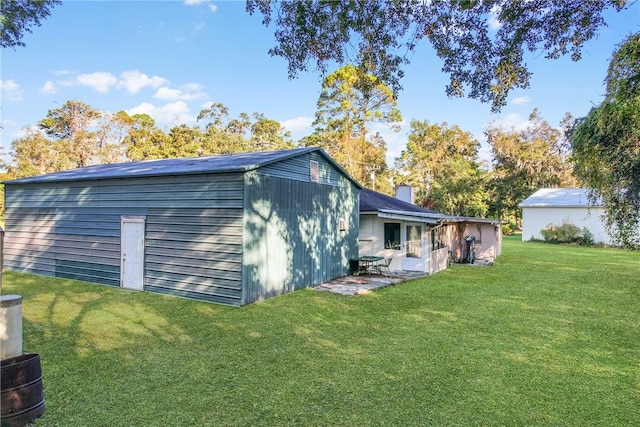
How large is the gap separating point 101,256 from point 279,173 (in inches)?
229

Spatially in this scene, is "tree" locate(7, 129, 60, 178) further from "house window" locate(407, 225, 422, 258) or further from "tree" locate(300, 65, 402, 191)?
"house window" locate(407, 225, 422, 258)

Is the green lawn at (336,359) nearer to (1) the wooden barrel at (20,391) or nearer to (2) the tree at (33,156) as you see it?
(1) the wooden barrel at (20,391)

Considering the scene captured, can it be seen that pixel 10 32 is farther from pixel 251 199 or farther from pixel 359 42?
pixel 359 42

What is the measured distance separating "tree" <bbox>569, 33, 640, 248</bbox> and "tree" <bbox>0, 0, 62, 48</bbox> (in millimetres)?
12173

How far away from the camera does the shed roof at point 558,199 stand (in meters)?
28.3

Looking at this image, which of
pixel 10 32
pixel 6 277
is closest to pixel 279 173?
pixel 10 32

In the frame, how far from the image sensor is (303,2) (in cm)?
625

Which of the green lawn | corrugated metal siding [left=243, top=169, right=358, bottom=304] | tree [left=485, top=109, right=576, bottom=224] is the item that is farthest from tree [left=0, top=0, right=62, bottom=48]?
tree [left=485, top=109, right=576, bottom=224]

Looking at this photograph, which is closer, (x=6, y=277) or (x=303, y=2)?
(x=303, y=2)

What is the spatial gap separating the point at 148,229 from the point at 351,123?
1080 inches

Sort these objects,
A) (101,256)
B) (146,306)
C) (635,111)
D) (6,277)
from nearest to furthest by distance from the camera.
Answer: (635,111)
(146,306)
(101,256)
(6,277)

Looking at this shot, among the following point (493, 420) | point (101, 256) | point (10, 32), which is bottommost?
point (493, 420)

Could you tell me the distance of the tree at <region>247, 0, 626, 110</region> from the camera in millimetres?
5816

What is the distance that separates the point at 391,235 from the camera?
45.7ft
